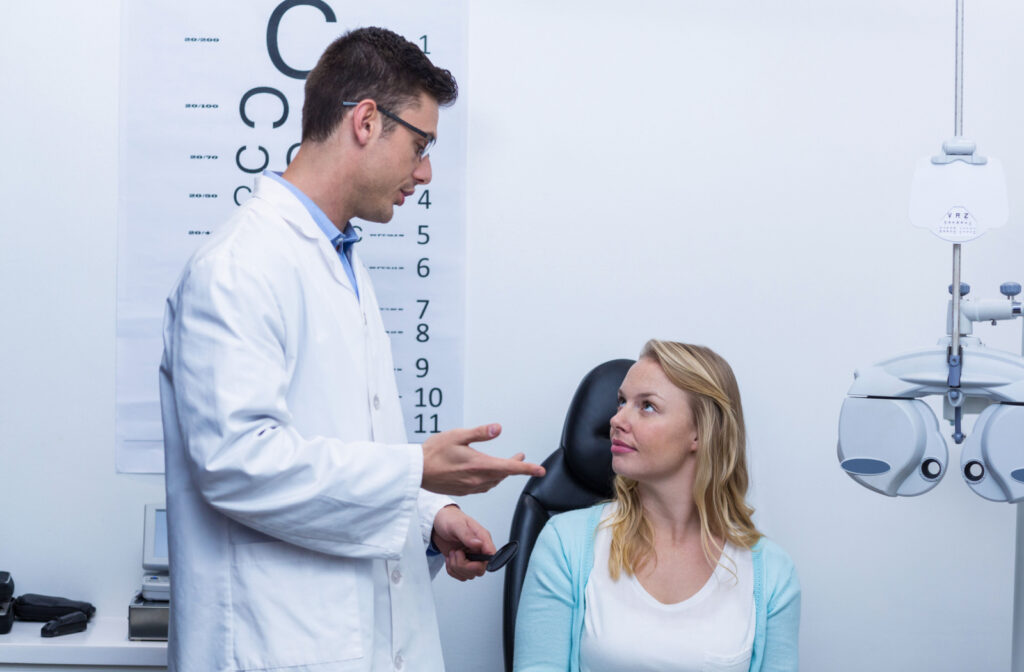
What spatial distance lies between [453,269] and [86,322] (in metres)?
0.75

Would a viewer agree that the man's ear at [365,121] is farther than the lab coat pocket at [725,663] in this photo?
No

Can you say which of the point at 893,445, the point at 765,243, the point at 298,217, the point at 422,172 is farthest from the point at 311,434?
the point at 765,243

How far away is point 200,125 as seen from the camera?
199 cm

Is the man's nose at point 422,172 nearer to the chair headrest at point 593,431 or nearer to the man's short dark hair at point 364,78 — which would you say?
the man's short dark hair at point 364,78

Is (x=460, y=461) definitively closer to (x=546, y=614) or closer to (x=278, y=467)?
(x=278, y=467)

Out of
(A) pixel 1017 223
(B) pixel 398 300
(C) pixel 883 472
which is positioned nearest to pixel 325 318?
(C) pixel 883 472

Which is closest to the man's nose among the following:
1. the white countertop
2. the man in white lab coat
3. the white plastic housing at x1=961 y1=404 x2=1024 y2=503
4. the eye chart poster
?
the man in white lab coat

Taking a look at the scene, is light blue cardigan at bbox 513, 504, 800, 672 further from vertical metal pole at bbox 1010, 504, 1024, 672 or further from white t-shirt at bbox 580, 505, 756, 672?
vertical metal pole at bbox 1010, 504, 1024, 672

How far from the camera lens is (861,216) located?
2078 mm

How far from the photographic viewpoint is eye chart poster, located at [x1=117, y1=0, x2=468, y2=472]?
1.98 meters

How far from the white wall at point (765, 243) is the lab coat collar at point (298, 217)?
0.79 m

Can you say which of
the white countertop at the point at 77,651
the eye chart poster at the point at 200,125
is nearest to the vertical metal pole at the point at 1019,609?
the eye chart poster at the point at 200,125

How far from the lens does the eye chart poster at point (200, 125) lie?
6.49ft

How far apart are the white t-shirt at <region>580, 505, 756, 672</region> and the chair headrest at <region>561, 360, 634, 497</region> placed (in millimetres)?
212
